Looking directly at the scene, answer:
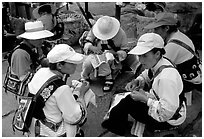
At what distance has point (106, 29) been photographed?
409cm

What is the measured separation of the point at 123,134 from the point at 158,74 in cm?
74

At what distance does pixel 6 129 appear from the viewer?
11.5ft

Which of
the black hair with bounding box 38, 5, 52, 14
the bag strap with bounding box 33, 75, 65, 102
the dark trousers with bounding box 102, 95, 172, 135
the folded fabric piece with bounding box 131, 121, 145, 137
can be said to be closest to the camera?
the bag strap with bounding box 33, 75, 65, 102

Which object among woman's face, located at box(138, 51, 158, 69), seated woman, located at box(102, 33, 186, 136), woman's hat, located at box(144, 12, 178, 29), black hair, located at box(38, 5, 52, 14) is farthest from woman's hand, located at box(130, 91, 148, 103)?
black hair, located at box(38, 5, 52, 14)

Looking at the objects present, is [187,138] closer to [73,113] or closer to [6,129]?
[73,113]

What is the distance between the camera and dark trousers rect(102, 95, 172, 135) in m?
2.84

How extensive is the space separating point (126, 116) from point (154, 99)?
34 centimetres

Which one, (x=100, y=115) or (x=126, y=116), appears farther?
(x=100, y=115)

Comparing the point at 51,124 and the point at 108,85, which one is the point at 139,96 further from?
the point at 108,85

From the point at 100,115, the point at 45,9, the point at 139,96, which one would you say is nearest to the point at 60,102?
the point at 139,96

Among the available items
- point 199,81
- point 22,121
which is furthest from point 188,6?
point 22,121

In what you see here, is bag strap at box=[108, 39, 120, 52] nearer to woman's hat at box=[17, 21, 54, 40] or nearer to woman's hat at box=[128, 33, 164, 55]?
woman's hat at box=[17, 21, 54, 40]

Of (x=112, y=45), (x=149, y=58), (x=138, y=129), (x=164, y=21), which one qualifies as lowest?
(x=138, y=129)

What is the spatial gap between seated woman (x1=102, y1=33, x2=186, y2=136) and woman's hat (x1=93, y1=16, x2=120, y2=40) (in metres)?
1.31
